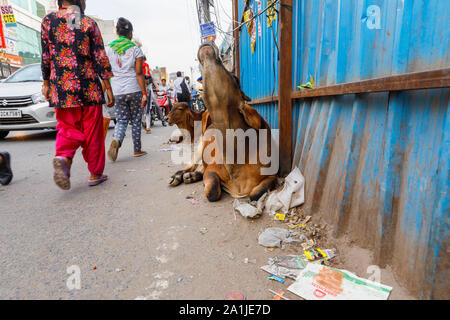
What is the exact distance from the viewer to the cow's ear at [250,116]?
2354mm

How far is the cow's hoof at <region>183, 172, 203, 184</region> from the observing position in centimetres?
319

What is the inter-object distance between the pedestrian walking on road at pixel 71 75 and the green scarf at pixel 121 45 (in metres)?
1.25

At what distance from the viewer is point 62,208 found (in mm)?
2549

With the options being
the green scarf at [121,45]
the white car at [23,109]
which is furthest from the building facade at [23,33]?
the green scarf at [121,45]

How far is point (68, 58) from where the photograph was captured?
2840 millimetres

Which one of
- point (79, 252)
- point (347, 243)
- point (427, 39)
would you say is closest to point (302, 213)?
point (347, 243)

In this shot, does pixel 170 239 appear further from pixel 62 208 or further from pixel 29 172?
pixel 29 172

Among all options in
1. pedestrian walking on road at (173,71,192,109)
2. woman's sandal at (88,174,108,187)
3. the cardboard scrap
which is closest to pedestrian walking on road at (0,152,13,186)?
woman's sandal at (88,174,108,187)

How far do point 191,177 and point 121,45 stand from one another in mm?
2676

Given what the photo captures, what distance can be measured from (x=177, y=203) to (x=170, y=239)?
2.39 feet

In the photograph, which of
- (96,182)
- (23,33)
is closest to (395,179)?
(96,182)

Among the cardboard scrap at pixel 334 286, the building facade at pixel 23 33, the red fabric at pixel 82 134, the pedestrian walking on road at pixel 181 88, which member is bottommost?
the cardboard scrap at pixel 334 286

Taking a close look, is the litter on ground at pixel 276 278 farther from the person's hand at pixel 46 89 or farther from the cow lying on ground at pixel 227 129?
the person's hand at pixel 46 89

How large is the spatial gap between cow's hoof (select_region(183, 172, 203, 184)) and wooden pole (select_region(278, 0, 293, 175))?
3.56 ft
